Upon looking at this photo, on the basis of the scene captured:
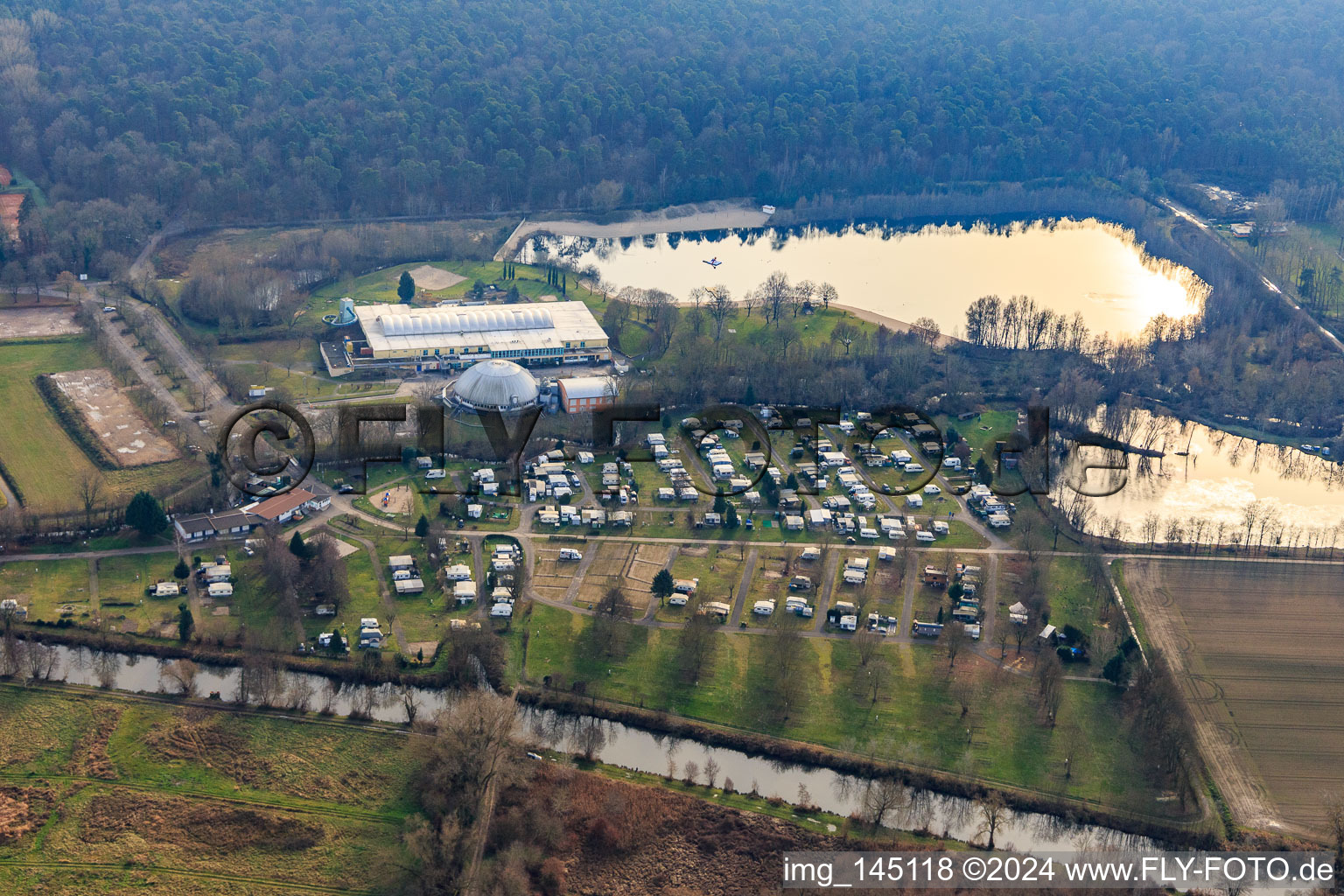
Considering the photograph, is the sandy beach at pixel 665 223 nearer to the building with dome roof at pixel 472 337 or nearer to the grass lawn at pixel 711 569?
the building with dome roof at pixel 472 337

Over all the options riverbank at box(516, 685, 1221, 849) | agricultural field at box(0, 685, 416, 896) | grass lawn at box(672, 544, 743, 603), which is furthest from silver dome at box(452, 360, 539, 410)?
agricultural field at box(0, 685, 416, 896)

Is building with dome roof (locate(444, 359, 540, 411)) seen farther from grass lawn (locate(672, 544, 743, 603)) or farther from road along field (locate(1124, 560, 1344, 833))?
road along field (locate(1124, 560, 1344, 833))

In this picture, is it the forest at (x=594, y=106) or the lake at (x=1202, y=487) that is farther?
the forest at (x=594, y=106)

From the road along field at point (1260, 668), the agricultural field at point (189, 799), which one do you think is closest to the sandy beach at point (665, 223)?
the road along field at point (1260, 668)

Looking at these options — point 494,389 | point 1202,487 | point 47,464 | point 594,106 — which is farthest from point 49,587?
point 594,106

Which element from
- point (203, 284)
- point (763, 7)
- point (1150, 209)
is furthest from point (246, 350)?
point (763, 7)

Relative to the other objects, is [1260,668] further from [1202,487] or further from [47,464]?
[47,464]
